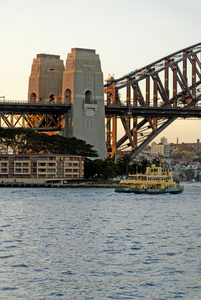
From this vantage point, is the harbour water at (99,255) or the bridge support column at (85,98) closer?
the harbour water at (99,255)

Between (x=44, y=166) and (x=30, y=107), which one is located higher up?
(x=30, y=107)

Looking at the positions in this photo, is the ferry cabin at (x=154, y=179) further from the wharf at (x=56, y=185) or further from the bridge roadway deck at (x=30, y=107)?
the bridge roadway deck at (x=30, y=107)

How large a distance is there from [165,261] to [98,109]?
91.9 m

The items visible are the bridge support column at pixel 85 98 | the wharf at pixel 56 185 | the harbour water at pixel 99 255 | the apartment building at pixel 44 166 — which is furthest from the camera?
the apartment building at pixel 44 166

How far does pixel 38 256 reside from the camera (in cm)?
3931

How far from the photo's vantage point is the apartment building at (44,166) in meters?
130

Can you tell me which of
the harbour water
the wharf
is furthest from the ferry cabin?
the harbour water

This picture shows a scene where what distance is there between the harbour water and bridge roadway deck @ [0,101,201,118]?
5307cm

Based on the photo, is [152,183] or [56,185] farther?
[56,185]

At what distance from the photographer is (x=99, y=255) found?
4000 cm

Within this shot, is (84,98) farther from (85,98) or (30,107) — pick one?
(30,107)

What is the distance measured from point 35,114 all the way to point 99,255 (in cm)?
8936

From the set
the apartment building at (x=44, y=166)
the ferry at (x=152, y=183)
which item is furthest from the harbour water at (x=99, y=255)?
the apartment building at (x=44, y=166)

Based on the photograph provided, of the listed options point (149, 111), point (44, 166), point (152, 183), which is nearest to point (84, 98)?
point (149, 111)
